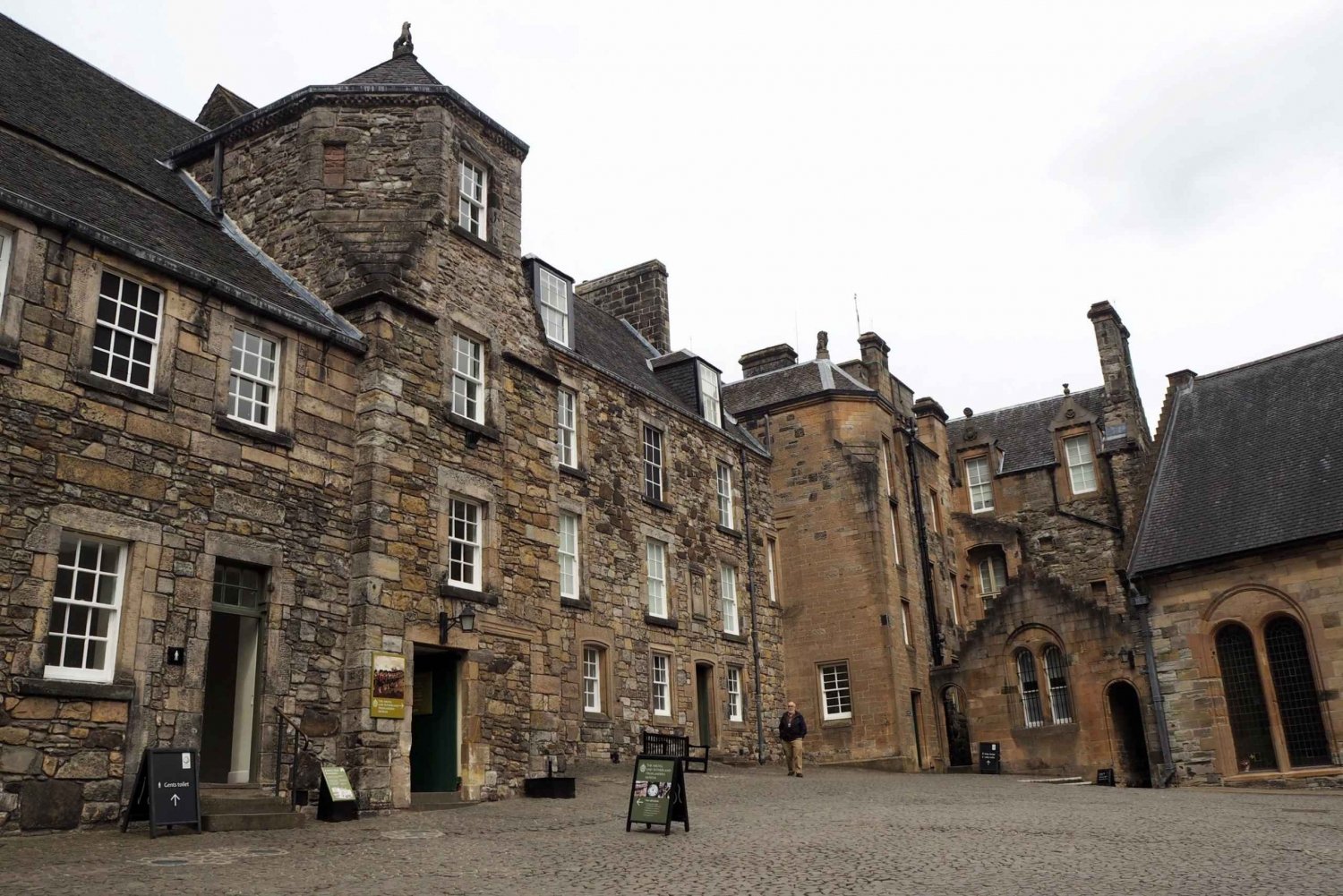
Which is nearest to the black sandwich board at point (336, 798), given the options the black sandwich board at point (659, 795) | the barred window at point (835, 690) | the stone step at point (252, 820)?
the stone step at point (252, 820)

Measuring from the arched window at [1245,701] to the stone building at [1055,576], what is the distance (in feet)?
5.71

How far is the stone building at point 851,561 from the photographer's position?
29.0m

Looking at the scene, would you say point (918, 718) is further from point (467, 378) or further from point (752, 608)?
point (467, 378)

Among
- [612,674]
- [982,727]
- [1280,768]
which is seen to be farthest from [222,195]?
[1280,768]

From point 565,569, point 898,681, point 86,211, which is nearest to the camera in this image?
point 86,211

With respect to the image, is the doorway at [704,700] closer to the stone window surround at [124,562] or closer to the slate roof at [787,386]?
the slate roof at [787,386]

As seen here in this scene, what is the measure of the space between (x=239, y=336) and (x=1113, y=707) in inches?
830

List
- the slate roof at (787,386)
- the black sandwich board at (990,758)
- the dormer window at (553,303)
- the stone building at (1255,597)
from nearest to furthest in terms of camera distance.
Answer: the stone building at (1255,597) → the dormer window at (553,303) → the black sandwich board at (990,758) → the slate roof at (787,386)

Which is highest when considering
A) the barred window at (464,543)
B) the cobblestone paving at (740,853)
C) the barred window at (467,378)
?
the barred window at (467,378)

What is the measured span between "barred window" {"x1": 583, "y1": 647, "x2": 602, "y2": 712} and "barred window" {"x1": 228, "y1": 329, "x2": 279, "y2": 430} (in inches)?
359

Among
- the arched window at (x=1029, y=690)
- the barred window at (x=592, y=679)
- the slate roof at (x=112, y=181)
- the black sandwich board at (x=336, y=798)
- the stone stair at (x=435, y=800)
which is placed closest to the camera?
the slate roof at (x=112, y=181)

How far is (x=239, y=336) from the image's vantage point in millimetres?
15344

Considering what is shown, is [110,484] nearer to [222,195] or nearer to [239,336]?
[239,336]

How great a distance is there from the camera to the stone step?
496 inches
